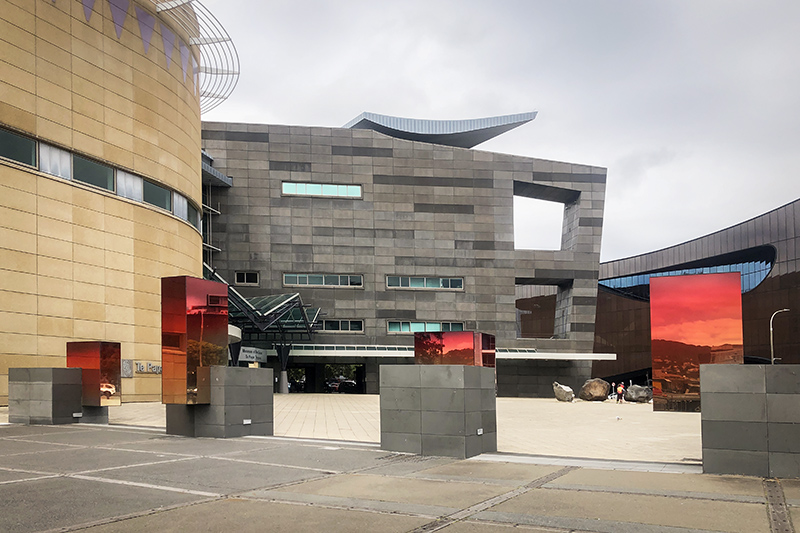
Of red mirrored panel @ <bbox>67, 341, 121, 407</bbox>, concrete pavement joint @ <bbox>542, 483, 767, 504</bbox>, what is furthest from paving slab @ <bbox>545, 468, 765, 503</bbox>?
red mirrored panel @ <bbox>67, 341, 121, 407</bbox>

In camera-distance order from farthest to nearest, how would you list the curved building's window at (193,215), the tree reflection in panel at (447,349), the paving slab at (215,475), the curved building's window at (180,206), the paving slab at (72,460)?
the curved building's window at (193,215) → the curved building's window at (180,206) → the tree reflection in panel at (447,349) → the paving slab at (72,460) → the paving slab at (215,475)

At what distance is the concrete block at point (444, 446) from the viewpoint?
14617mm

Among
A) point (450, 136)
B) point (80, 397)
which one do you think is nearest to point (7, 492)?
point (80, 397)

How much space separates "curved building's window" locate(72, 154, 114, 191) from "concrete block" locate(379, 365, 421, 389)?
86.5 feet

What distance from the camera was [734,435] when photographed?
12.2m

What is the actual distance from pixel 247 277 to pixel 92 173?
26.6 meters

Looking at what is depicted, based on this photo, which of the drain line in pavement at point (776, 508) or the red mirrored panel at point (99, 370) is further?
the red mirrored panel at point (99, 370)

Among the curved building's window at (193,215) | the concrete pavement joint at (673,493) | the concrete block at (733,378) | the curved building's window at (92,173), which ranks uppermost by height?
the curved building's window at (92,173)

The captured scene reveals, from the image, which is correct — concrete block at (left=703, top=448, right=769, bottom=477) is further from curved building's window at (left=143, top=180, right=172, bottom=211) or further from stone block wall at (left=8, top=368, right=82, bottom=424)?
curved building's window at (left=143, top=180, right=172, bottom=211)

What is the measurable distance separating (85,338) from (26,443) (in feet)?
67.8

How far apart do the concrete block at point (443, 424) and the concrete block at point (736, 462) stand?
455cm

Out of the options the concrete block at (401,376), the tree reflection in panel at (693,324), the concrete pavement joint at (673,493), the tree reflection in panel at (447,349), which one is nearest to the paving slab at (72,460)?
the concrete block at (401,376)

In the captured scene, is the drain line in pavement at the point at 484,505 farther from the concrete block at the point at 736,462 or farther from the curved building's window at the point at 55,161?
the curved building's window at the point at 55,161

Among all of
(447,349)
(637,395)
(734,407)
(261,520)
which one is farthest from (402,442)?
(637,395)
